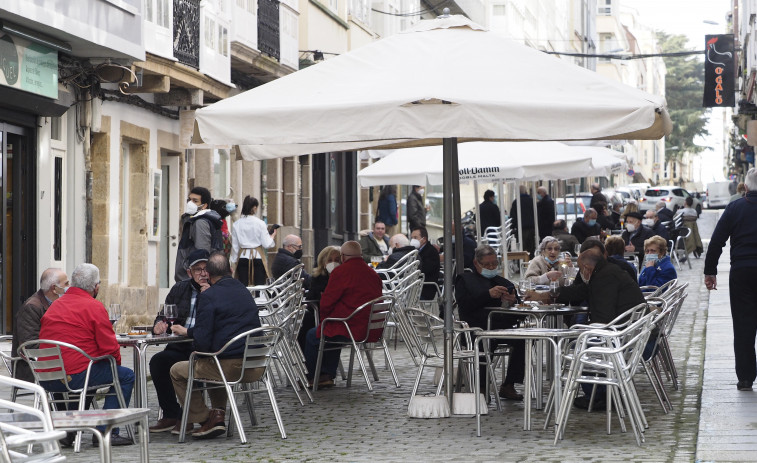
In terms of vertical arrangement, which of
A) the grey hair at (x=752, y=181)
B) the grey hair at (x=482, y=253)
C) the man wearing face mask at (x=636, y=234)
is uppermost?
the grey hair at (x=752, y=181)

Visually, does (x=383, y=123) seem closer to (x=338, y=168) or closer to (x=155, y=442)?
(x=155, y=442)

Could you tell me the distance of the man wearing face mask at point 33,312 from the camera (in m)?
9.69

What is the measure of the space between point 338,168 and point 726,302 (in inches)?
614

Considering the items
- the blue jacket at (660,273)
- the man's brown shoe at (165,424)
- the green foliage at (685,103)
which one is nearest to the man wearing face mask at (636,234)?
the blue jacket at (660,273)

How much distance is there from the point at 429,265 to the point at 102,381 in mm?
9142

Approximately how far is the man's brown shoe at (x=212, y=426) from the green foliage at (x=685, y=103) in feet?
368

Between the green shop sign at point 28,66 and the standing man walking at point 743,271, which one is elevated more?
the green shop sign at point 28,66

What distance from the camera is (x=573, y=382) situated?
9.56 metres

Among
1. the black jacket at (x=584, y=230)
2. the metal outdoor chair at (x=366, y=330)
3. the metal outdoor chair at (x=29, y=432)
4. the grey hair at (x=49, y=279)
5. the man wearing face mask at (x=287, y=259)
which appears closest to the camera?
the metal outdoor chair at (x=29, y=432)

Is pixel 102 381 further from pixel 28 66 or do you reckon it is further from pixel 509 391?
pixel 28 66

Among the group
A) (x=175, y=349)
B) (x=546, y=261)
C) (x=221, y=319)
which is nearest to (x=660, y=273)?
(x=546, y=261)

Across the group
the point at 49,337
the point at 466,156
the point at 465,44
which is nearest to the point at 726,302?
the point at 466,156

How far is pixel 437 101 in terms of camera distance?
948cm

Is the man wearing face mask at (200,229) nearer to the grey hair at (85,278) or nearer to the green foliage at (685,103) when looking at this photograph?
the grey hair at (85,278)
